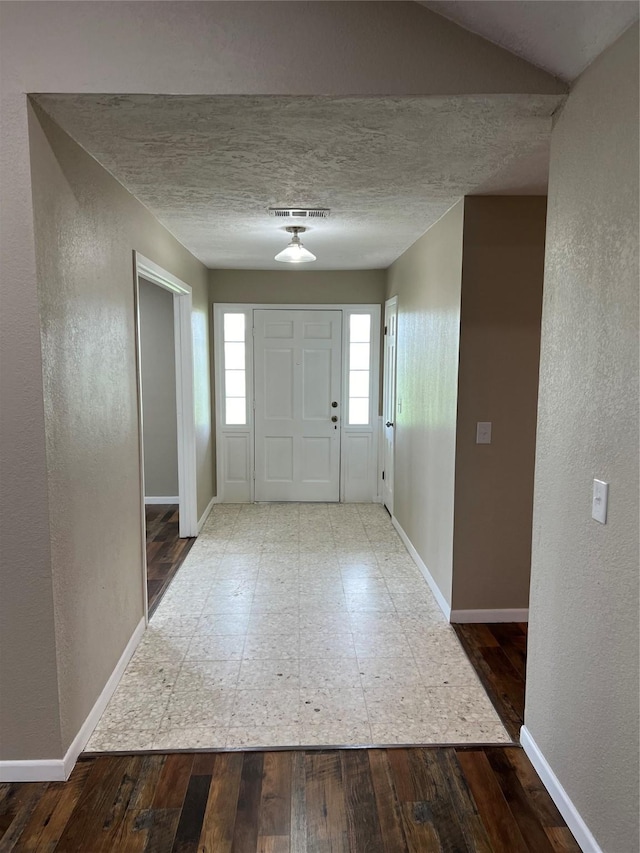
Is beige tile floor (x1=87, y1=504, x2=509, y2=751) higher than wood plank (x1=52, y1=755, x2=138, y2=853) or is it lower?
higher

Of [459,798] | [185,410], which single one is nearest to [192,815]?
[459,798]

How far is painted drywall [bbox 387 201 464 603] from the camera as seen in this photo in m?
3.01

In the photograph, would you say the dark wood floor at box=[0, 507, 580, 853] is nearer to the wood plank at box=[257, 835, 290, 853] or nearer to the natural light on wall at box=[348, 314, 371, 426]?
the wood plank at box=[257, 835, 290, 853]

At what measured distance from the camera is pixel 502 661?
2.66 metres

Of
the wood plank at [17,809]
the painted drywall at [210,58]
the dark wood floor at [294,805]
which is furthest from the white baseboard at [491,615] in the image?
the painted drywall at [210,58]

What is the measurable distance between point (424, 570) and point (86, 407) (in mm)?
2470

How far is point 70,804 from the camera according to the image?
1816mm

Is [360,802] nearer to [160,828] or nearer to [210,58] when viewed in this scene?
[160,828]

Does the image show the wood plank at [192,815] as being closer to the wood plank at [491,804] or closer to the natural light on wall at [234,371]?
the wood plank at [491,804]

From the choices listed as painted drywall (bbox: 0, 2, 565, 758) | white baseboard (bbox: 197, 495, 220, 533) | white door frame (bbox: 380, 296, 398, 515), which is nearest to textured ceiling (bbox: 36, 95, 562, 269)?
painted drywall (bbox: 0, 2, 565, 758)

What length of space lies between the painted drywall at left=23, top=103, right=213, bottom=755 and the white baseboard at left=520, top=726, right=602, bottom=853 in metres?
1.68

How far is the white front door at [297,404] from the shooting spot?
5.30m

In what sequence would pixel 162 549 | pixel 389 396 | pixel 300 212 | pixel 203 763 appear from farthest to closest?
pixel 389 396
pixel 162 549
pixel 300 212
pixel 203 763

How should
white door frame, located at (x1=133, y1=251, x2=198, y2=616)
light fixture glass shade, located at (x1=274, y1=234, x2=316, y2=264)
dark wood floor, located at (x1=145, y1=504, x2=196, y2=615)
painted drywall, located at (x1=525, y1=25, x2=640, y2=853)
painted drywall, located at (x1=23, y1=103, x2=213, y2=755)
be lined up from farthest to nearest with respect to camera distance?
white door frame, located at (x1=133, y1=251, x2=198, y2=616) → dark wood floor, located at (x1=145, y1=504, x2=196, y2=615) → light fixture glass shade, located at (x1=274, y1=234, x2=316, y2=264) → painted drywall, located at (x1=23, y1=103, x2=213, y2=755) → painted drywall, located at (x1=525, y1=25, x2=640, y2=853)
